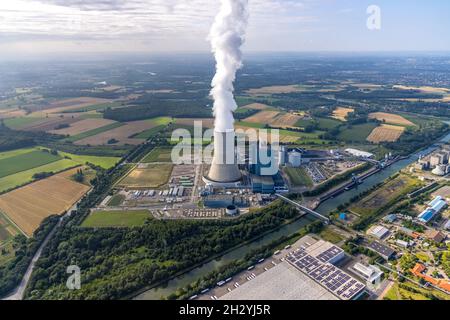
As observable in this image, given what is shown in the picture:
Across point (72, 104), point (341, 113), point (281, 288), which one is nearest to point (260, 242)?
point (281, 288)

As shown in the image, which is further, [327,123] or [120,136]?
[327,123]

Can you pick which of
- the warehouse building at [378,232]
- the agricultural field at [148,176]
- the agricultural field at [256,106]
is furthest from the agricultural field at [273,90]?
the warehouse building at [378,232]

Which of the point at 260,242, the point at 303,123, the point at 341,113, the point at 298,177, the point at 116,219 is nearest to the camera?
the point at 260,242

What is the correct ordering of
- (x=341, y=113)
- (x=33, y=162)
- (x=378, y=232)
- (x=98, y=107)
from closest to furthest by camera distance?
(x=378, y=232), (x=33, y=162), (x=341, y=113), (x=98, y=107)

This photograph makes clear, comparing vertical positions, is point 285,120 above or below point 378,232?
above

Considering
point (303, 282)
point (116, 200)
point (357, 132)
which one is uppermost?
point (357, 132)

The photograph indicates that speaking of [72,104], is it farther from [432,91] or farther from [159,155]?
[432,91]

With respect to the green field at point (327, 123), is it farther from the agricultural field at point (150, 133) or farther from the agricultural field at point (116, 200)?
the agricultural field at point (116, 200)

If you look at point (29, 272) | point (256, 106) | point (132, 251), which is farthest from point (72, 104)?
point (132, 251)
